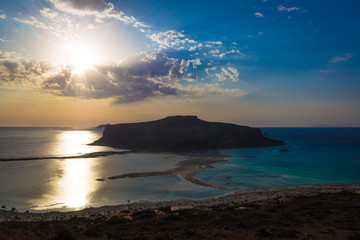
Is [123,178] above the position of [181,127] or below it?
below

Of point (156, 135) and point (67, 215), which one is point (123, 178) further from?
point (156, 135)

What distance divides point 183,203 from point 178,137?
7445 centimetres

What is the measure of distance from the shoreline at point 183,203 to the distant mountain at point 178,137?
63.6 meters

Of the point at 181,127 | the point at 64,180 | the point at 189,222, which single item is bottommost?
the point at 64,180

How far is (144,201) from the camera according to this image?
28156 mm

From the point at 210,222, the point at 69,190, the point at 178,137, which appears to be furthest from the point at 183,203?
the point at 178,137

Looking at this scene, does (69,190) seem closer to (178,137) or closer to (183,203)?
(183,203)

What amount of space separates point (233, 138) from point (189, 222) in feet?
299

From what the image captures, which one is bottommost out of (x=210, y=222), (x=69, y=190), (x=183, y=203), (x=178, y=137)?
(x=69, y=190)

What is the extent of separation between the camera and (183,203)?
26.7 meters

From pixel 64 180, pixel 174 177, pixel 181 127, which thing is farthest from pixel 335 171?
pixel 181 127

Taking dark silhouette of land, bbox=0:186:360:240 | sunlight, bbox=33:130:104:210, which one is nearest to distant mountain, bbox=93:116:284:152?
sunlight, bbox=33:130:104:210

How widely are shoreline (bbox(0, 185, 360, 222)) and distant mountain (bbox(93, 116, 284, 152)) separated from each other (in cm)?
6363

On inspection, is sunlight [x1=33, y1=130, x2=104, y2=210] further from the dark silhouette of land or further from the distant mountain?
the distant mountain
